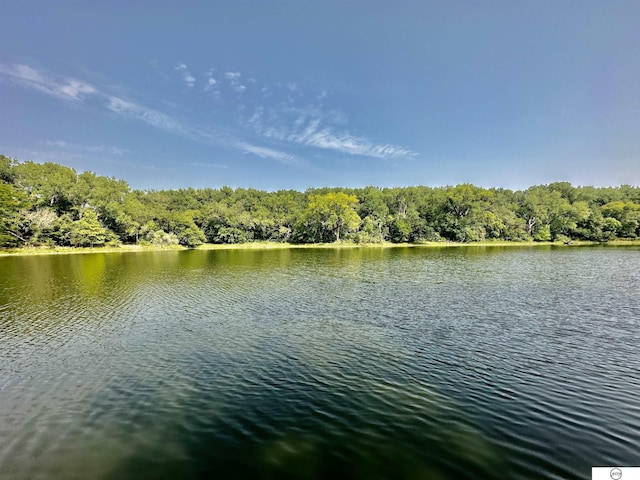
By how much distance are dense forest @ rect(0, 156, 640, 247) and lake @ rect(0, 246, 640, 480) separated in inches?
3033

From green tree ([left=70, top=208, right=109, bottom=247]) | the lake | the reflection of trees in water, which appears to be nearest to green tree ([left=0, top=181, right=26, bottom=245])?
green tree ([left=70, top=208, right=109, bottom=247])

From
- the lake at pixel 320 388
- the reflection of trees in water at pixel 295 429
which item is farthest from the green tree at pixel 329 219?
the reflection of trees in water at pixel 295 429

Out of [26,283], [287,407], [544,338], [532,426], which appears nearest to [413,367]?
[532,426]

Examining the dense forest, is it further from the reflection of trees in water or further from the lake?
the reflection of trees in water

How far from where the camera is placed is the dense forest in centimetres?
8781

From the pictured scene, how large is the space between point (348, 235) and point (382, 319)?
99631 mm

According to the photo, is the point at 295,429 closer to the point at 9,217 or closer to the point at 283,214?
the point at 9,217

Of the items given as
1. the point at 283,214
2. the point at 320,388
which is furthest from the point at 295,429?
the point at 283,214

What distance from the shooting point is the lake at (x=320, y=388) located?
8.08 metres

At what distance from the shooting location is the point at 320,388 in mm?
12023

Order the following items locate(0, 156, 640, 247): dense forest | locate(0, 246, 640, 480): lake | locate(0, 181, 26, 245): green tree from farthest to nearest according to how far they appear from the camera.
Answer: locate(0, 156, 640, 247): dense forest, locate(0, 181, 26, 245): green tree, locate(0, 246, 640, 480): lake

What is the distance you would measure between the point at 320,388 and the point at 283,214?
12455cm

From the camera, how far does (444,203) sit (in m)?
132

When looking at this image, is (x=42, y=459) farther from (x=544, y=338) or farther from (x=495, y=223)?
(x=495, y=223)
